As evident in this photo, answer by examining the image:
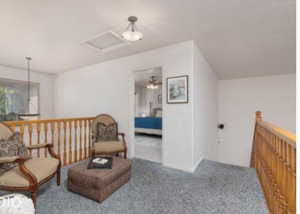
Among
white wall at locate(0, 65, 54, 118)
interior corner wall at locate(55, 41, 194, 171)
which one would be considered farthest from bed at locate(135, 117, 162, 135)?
white wall at locate(0, 65, 54, 118)

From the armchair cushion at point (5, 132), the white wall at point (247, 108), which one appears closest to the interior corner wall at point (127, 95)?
the armchair cushion at point (5, 132)

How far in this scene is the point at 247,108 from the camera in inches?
172

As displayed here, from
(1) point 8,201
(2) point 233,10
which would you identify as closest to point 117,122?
(1) point 8,201

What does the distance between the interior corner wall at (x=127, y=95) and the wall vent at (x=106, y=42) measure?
0.58m

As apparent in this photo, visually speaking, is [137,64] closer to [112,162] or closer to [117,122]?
[117,122]

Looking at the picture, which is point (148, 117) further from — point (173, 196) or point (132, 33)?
point (132, 33)

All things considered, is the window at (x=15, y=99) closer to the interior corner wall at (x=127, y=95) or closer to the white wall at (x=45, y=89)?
the white wall at (x=45, y=89)

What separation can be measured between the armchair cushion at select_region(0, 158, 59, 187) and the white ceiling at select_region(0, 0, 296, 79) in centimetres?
200

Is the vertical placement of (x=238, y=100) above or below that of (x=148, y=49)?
below

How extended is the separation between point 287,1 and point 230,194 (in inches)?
99.6

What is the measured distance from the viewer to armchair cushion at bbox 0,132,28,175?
68.8 inches

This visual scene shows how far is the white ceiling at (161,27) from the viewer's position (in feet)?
6.00

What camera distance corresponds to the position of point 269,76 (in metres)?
4.07

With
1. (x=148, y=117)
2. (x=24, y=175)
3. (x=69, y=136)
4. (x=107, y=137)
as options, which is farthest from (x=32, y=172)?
(x=148, y=117)
